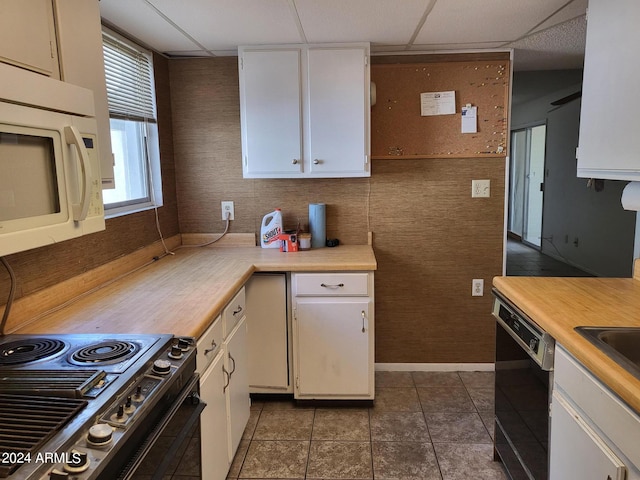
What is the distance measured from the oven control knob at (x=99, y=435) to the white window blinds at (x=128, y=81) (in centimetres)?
184

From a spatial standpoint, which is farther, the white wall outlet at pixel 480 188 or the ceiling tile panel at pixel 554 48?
the white wall outlet at pixel 480 188

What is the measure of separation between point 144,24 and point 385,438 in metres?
2.42

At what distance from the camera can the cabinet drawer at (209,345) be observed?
1730 millimetres

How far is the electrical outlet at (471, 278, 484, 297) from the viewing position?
323 centimetres

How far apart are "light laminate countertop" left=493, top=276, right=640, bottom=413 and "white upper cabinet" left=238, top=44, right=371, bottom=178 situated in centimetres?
118

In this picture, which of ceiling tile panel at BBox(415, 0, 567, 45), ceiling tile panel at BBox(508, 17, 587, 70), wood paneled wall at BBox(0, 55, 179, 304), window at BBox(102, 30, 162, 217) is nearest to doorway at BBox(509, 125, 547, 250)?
ceiling tile panel at BBox(508, 17, 587, 70)

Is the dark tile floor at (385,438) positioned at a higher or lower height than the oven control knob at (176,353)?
lower

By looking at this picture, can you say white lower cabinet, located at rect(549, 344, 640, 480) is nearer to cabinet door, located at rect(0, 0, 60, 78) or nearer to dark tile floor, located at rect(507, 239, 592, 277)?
cabinet door, located at rect(0, 0, 60, 78)

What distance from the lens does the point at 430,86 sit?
3053mm

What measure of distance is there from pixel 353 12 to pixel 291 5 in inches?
12.0

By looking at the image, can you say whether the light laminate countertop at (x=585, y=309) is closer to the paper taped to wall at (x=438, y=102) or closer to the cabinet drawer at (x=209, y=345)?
the cabinet drawer at (x=209, y=345)

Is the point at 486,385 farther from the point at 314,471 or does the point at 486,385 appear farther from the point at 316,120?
the point at 316,120

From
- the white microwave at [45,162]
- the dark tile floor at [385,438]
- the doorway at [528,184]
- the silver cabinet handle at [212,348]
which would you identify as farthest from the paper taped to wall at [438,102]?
the doorway at [528,184]

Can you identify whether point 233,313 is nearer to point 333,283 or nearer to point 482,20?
point 333,283
